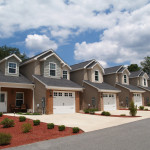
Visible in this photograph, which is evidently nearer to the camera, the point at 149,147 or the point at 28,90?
the point at 149,147

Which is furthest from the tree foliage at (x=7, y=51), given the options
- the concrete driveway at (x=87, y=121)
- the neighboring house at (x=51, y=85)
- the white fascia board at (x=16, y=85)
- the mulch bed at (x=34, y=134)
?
the mulch bed at (x=34, y=134)

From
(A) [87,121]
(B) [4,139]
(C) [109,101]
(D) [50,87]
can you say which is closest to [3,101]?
(D) [50,87]

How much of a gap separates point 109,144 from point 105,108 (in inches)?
745

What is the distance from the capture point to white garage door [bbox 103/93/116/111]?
89.0ft

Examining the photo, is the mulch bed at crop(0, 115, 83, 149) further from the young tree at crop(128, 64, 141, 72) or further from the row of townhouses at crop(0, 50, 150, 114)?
the young tree at crop(128, 64, 141, 72)

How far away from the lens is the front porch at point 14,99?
21.7m

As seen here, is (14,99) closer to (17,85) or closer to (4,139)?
(17,85)

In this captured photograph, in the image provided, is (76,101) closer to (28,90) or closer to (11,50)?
(28,90)

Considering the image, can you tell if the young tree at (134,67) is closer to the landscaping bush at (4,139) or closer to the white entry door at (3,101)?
the white entry door at (3,101)

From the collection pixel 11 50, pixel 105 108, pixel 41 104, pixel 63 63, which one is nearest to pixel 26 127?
pixel 41 104

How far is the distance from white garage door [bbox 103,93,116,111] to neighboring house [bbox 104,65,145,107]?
4.15 metres

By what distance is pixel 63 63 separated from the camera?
1018 inches

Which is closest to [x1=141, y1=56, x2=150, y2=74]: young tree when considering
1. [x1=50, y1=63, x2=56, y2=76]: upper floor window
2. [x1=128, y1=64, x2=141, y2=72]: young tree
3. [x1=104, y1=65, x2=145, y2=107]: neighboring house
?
[x1=128, y1=64, x2=141, y2=72]: young tree

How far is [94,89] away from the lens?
26.4 meters
